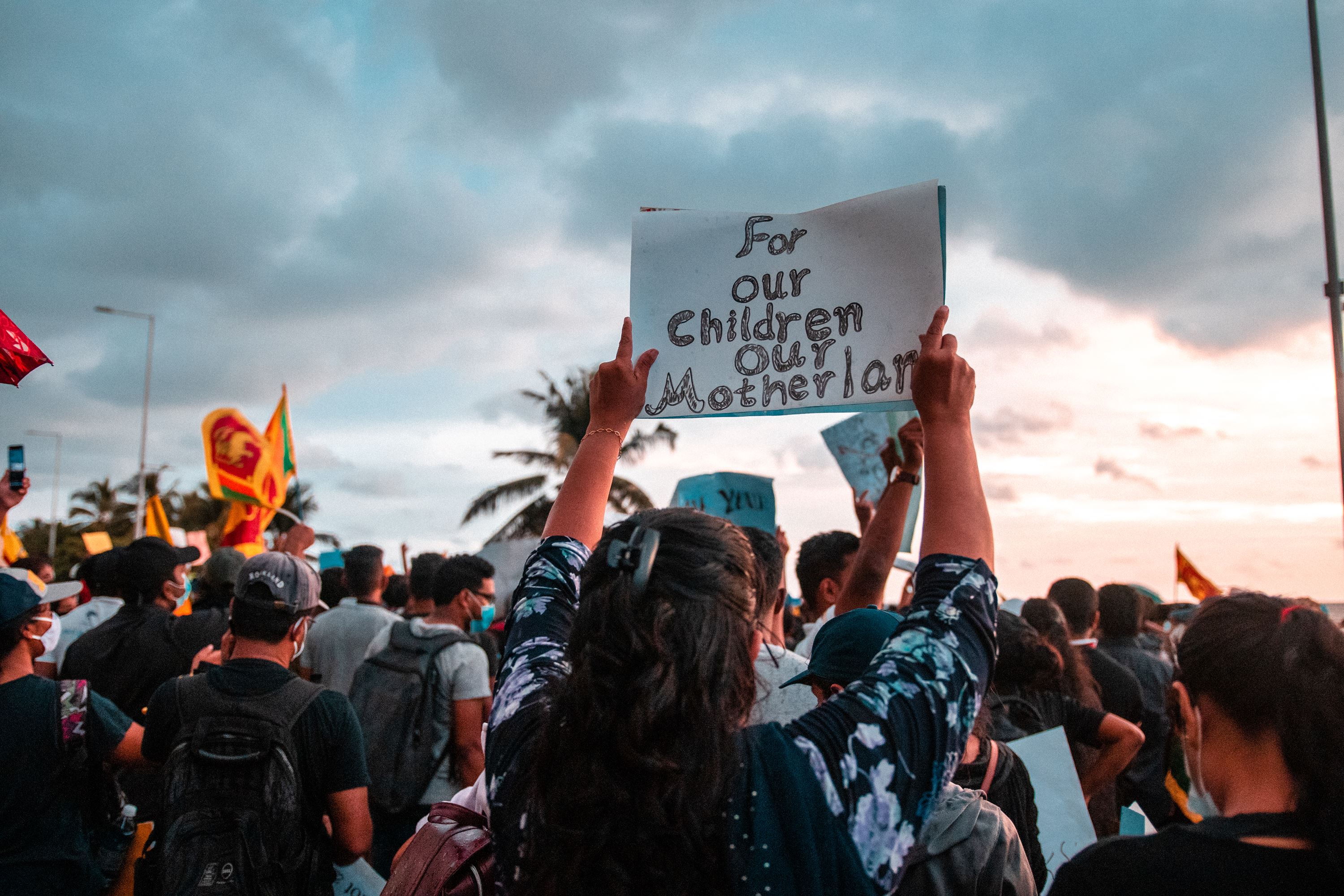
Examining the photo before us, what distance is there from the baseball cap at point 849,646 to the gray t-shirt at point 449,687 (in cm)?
256

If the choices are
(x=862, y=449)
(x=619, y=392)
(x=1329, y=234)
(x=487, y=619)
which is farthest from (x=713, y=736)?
(x=1329, y=234)

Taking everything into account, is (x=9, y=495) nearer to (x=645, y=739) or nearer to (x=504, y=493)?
(x=645, y=739)

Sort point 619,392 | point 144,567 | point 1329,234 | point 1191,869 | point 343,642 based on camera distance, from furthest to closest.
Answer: point 1329,234 < point 343,642 < point 144,567 < point 619,392 < point 1191,869

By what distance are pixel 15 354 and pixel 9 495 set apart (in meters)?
1.43

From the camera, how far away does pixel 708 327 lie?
240 centimetres

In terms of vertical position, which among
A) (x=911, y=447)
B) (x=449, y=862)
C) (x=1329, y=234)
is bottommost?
(x=449, y=862)

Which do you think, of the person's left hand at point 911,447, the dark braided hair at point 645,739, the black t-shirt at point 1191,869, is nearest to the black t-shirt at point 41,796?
the dark braided hair at point 645,739

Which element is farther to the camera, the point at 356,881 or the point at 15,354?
the point at 15,354

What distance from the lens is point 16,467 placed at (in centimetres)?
461

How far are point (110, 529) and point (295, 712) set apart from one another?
56.3 metres

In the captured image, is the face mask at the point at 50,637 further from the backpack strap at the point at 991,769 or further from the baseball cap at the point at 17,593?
the backpack strap at the point at 991,769

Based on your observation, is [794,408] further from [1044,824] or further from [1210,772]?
[1044,824]

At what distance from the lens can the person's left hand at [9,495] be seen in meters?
4.41

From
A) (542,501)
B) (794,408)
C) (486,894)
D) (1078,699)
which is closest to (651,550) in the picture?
(486,894)
